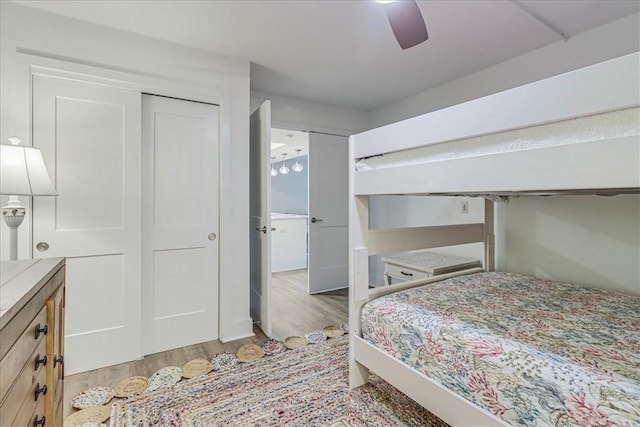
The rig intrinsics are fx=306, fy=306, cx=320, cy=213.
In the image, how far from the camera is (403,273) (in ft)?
9.32

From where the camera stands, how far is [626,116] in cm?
79

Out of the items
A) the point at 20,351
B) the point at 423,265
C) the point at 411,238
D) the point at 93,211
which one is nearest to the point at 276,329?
the point at 423,265

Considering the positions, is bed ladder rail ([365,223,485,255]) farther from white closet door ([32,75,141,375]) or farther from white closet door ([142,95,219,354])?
white closet door ([32,75,141,375])

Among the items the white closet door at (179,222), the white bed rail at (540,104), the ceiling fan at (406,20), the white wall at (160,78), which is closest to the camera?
the white bed rail at (540,104)

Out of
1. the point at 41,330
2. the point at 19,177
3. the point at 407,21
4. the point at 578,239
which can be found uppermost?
the point at 407,21

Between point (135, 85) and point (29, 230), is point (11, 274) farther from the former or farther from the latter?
point (135, 85)

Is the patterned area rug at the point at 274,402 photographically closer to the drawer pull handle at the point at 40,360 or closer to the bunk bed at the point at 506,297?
the bunk bed at the point at 506,297

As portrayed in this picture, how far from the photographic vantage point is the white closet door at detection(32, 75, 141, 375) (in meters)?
1.93

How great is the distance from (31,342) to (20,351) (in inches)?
4.3

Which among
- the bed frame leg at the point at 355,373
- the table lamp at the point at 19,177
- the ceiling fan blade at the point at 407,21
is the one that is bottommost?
the bed frame leg at the point at 355,373

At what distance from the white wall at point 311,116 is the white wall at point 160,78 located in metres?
0.77

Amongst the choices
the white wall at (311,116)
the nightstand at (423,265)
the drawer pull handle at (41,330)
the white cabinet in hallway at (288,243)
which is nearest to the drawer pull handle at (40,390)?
the drawer pull handle at (41,330)

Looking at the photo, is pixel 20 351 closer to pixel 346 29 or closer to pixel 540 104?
pixel 540 104

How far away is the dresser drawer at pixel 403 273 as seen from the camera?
8.68ft
